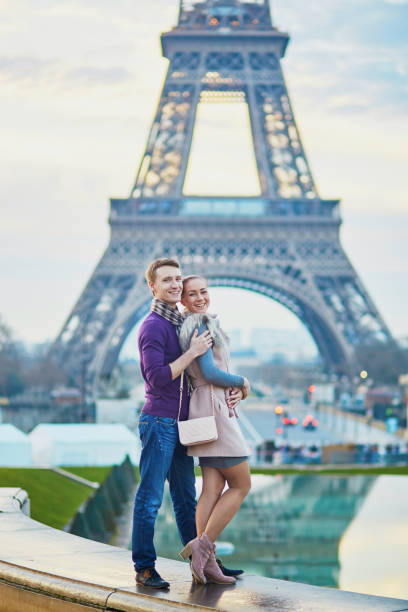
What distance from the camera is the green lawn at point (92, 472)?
75.6ft

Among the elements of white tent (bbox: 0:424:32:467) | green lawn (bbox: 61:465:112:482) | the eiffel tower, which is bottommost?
green lawn (bbox: 61:465:112:482)

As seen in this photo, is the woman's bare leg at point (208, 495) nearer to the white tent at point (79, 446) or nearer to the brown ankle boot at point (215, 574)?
the brown ankle boot at point (215, 574)

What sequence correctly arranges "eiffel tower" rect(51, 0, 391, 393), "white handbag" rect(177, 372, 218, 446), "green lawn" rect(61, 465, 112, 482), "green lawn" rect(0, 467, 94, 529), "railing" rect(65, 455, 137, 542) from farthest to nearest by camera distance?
1. "eiffel tower" rect(51, 0, 391, 393)
2. "green lawn" rect(61, 465, 112, 482)
3. "green lawn" rect(0, 467, 94, 529)
4. "railing" rect(65, 455, 137, 542)
5. "white handbag" rect(177, 372, 218, 446)

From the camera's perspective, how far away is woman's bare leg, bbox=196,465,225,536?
5654 mm

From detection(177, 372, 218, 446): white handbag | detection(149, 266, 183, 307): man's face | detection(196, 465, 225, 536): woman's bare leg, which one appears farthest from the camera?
detection(149, 266, 183, 307): man's face

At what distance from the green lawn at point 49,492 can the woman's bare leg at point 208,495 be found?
321 inches

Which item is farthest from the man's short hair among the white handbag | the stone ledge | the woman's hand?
the stone ledge

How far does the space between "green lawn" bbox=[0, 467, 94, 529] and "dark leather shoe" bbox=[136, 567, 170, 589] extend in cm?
846

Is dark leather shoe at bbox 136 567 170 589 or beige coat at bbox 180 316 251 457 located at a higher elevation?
beige coat at bbox 180 316 251 457

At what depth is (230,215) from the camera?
167 ft

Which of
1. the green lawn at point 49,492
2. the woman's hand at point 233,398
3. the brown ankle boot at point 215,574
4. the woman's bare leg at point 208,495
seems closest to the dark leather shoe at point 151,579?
the brown ankle boot at point 215,574

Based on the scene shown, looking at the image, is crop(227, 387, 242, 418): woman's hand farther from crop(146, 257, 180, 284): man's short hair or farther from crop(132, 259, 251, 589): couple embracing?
crop(146, 257, 180, 284): man's short hair

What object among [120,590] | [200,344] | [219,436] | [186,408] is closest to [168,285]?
[200,344]

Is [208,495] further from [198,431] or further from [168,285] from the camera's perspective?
[168,285]
